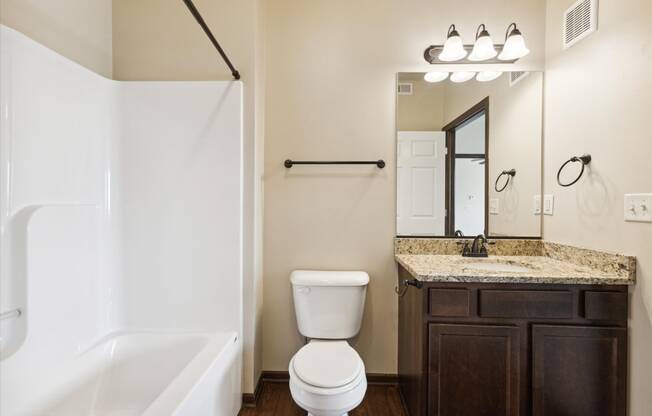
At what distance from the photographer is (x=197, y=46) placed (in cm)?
180

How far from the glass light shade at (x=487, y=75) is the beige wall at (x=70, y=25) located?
87.2 inches

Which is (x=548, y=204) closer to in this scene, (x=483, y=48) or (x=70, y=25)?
(x=483, y=48)

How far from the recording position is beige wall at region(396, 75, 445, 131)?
6.63 feet

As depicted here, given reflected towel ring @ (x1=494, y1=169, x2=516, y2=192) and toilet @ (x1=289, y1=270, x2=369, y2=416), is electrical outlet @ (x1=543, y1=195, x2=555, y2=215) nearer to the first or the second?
reflected towel ring @ (x1=494, y1=169, x2=516, y2=192)

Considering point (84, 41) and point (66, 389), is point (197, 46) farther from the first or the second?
point (66, 389)

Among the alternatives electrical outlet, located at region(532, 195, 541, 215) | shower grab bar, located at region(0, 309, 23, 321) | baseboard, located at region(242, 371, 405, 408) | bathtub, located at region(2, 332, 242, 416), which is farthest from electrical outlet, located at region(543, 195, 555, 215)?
shower grab bar, located at region(0, 309, 23, 321)

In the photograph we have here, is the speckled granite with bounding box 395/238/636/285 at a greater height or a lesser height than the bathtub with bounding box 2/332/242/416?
greater

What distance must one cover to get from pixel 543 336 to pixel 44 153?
2300mm

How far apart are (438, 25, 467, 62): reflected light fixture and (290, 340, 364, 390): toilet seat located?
1760 mm

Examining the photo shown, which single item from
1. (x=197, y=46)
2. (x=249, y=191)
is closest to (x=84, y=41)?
(x=197, y=46)

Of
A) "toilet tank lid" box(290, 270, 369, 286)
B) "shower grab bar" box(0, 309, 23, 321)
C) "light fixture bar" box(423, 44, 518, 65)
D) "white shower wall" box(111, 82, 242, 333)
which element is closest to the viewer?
"shower grab bar" box(0, 309, 23, 321)

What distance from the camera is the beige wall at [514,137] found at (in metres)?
2.00

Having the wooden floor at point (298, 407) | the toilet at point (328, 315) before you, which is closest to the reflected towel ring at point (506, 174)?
the toilet at point (328, 315)

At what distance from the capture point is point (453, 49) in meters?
1.85
